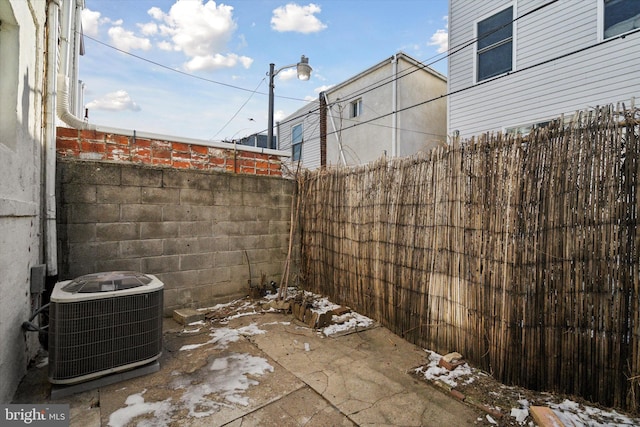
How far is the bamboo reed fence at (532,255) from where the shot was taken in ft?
6.64

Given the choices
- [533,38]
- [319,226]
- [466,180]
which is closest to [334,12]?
[533,38]

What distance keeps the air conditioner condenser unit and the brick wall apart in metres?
2.00

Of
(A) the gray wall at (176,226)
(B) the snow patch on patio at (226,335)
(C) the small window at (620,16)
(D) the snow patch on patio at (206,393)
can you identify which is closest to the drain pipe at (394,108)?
(C) the small window at (620,16)

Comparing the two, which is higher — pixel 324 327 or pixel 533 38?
pixel 533 38

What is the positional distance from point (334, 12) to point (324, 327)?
6395 mm

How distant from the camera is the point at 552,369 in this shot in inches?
89.0

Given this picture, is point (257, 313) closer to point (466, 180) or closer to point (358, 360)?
point (358, 360)

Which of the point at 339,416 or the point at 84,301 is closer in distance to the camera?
the point at 339,416

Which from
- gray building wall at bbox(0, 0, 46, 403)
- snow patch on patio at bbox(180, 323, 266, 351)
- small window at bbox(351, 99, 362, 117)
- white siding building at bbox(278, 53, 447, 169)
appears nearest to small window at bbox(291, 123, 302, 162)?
white siding building at bbox(278, 53, 447, 169)

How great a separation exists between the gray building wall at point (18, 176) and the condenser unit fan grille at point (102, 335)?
10.4 inches

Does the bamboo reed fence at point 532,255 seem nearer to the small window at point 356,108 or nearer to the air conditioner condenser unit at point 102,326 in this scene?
the air conditioner condenser unit at point 102,326

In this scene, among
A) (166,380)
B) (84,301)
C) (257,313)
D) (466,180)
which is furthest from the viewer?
(257,313)

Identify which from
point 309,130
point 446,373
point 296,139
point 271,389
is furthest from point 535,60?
point 296,139

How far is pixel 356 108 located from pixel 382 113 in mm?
1369
